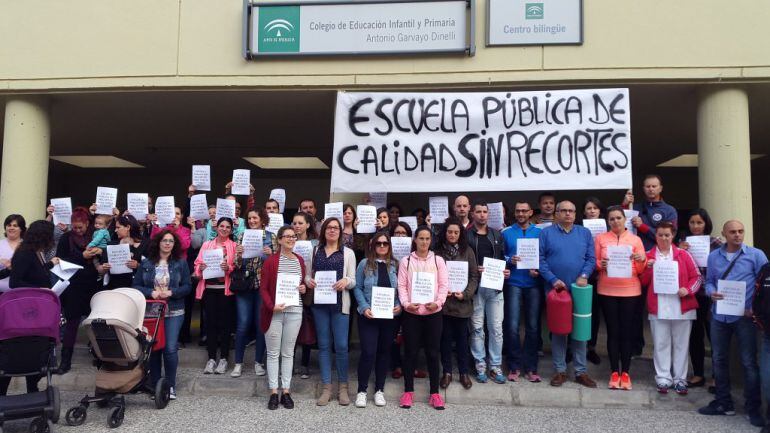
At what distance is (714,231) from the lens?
636 cm

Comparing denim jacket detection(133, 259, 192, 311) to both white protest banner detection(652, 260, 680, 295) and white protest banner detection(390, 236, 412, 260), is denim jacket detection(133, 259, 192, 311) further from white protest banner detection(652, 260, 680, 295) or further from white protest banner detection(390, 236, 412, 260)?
white protest banner detection(652, 260, 680, 295)

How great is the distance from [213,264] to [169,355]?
104 cm

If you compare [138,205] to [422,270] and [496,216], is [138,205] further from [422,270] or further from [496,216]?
[496,216]

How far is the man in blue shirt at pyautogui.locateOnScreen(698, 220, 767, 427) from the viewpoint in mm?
5008

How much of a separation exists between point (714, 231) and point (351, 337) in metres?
4.72

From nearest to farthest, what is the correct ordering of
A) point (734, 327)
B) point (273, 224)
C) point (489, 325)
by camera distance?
point (734, 327), point (489, 325), point (273, 224)

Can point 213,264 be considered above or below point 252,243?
below

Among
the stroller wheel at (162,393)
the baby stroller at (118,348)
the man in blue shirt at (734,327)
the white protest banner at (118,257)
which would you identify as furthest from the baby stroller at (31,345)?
the man in blue shirt at (734,327)

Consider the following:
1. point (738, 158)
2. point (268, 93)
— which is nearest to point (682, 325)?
point (738, 158)

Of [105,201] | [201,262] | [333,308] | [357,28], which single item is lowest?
[333,308]

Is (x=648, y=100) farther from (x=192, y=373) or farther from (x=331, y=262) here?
(x=192, y=373)

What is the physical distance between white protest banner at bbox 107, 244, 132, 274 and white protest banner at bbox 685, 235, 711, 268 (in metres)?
6.27

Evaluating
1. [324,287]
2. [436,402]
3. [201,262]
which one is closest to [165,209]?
[201,262]

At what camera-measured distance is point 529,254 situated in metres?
5.64
